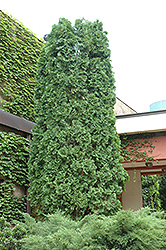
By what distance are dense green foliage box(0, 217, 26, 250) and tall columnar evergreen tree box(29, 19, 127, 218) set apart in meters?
0.57

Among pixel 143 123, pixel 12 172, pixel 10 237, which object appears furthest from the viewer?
pixel 143 123

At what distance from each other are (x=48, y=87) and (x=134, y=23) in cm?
876

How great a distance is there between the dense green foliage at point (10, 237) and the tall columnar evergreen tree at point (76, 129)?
57 cm

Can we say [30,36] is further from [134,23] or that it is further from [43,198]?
[134,23]

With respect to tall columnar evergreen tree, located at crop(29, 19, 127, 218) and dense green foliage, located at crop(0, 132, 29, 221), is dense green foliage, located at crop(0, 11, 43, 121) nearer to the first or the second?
dense green foliage, located at crop(0, 132, 29, 221)

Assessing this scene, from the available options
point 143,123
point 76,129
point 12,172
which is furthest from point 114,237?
point 143,123

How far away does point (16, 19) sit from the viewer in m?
6.34

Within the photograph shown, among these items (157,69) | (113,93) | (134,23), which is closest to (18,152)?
(113,93)

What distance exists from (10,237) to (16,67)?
3550mm

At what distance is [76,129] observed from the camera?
15.0ft

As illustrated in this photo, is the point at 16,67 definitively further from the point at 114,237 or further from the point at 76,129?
the point at 114,237

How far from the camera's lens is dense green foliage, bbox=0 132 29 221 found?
4867 millimetres

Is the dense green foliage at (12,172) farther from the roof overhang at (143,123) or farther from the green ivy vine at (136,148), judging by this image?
the green ivy vine at (136,148)

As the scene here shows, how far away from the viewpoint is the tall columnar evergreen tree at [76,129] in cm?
434
